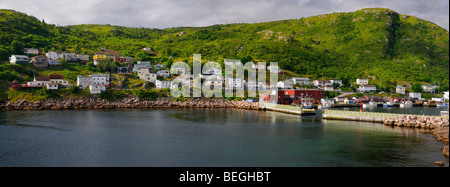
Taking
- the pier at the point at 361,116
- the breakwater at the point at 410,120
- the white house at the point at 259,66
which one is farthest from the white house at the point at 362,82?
the breakwater at the point at 410,120

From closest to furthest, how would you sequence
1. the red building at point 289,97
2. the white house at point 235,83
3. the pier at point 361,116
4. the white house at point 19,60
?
1. the pier at point 361,116
2. the red building at point 289,97
3. the white house at point 19,60
4. the white house at point 235,83

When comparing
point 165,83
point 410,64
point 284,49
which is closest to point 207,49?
point 284,49

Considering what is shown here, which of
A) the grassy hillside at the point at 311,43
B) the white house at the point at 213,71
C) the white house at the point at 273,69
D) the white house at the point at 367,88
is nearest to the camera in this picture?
the white house at the point at 213,71

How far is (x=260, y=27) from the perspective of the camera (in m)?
160

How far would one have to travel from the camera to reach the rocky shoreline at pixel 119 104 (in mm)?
49684

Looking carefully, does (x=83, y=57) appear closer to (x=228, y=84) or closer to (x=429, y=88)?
A: (x=228, y=84)

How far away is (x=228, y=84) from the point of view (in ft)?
241

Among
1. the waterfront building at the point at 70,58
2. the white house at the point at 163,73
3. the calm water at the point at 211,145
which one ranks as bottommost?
the calm water at the point at 211,145

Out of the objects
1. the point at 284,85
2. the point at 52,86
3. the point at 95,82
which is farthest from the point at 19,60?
the point at 284,85

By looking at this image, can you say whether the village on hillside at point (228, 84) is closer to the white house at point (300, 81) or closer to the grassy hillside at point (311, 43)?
the white house at point (300, 81)

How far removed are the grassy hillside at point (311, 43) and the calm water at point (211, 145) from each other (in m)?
56.7

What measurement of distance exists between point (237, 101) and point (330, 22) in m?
120

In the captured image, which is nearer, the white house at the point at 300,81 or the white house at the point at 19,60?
the white house at the point at 19,60
